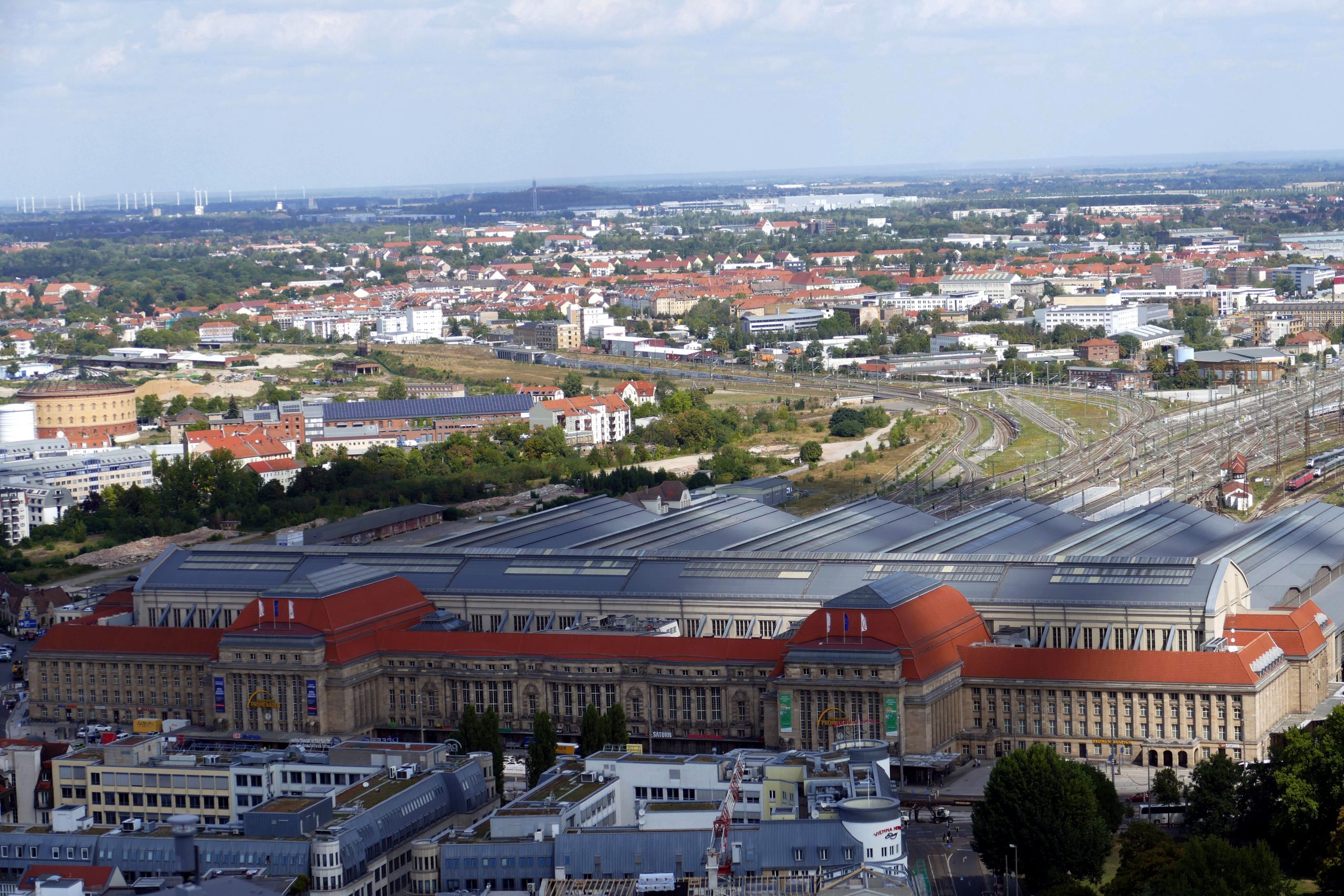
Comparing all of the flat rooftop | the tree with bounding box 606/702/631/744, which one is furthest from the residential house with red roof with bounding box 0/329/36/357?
the flat rooftop

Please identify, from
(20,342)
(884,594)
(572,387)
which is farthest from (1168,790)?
(20,342)

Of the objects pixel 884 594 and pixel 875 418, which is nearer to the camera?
pixel 884 594

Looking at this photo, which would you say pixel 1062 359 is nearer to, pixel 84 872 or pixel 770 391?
pixel 770 391

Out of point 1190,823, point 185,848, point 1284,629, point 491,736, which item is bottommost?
point 1190,823

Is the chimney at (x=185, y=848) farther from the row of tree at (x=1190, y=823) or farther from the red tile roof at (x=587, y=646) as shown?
the red tile roof at (x=587, y=646)

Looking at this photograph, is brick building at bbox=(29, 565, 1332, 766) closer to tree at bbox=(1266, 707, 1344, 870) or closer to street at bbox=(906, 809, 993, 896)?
street at bbox=(906, 809, 993, 896)

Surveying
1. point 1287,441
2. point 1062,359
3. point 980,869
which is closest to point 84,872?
point 980,869

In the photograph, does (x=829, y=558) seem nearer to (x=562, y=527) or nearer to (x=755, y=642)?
(x=755, y=642)

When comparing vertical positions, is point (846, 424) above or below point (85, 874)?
below
